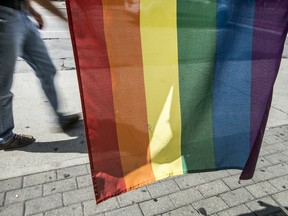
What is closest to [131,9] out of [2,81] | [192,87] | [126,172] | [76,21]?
[76,21]

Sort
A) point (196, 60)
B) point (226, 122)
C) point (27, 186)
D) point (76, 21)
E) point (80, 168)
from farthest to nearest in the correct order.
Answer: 1. point (80, 168)
2. point (27, 186)
3. point (226, 122)
4. point (196, 60)
5. point (76, 21)

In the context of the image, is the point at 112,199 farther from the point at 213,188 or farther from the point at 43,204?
the point at 213,188

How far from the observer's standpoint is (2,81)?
2.84 metres

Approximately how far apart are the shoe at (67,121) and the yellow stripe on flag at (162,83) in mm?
1925

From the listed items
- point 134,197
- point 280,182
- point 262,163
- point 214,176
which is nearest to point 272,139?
point 262,163

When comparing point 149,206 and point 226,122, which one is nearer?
point 226,122

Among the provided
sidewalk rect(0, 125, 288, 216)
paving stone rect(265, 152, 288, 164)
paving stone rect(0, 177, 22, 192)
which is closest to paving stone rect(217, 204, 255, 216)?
sidewalk rect(0, 125, 288, 216)

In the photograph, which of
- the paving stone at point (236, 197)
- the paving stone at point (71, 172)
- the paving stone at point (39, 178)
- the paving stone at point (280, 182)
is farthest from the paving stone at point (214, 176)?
the paving stone at point (39, 178)

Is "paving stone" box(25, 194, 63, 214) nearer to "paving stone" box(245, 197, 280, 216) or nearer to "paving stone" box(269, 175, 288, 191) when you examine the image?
"paving stone" box(245, 197, 280, 216)

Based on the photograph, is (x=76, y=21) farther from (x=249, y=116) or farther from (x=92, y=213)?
(x=92, y=213)

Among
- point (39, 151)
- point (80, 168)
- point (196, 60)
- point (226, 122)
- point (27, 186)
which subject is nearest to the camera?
point (196, 60)

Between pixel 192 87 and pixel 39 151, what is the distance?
2.03 metres

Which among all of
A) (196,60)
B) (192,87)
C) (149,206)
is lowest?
(149,206)

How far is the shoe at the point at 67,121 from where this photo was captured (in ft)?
11.2
